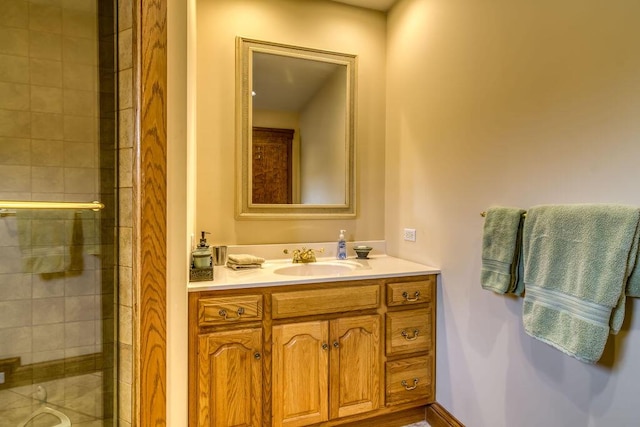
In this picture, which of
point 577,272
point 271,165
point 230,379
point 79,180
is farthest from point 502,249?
point 79,180

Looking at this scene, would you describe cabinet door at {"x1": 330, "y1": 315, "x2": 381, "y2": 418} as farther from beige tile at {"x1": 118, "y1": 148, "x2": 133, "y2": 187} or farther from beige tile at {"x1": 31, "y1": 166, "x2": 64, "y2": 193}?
beige tile at {"x1": 31, "y1": 166, "x2": 64, "y2": 193}

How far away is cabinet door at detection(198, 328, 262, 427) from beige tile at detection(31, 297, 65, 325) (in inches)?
31.3

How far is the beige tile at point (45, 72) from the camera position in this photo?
1.64 meters

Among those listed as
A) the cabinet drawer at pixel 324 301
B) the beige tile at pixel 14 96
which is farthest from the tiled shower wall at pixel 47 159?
the cabinet drawer at pixel 324 301

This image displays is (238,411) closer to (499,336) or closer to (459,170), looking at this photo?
(499,336)

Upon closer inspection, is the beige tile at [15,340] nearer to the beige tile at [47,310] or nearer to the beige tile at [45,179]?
the beige tile at [47,310]

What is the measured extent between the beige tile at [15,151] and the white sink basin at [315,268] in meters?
1.45

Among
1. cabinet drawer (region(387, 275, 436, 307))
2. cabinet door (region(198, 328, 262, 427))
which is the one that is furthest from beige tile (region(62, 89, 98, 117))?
cabinet drawer (region(387, 275, 436, 307))

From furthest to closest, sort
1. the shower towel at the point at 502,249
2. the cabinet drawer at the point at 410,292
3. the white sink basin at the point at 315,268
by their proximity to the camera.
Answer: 1. the white sink basin at the point at 315,268
2. the cabinet drawer at the point at 410,292
3. the shower towel at the point at 502,249

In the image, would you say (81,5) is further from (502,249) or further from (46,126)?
(502,249)

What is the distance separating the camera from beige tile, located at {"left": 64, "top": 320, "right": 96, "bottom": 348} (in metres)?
1.58

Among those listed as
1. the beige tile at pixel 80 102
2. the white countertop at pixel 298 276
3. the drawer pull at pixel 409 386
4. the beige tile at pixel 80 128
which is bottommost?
the drawer pull at pixel 409 386

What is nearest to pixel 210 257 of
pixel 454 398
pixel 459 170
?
pixel 459 170

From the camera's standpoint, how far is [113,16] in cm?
136
